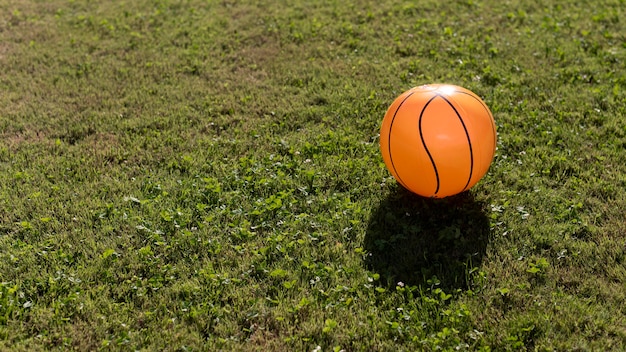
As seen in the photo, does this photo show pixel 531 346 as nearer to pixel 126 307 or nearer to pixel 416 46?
pixel 126 307

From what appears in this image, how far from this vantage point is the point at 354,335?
480 centimetres

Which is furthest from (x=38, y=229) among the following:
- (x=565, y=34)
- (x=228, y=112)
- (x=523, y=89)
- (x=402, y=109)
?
(x=565, y=34)

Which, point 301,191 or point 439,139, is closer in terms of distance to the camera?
point 439,139

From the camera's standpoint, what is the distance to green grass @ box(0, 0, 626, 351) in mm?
4965

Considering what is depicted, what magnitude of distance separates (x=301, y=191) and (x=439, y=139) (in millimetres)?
1465

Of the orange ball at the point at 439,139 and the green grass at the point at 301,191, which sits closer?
the green grass at the point at 301,191

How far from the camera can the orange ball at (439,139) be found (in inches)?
221

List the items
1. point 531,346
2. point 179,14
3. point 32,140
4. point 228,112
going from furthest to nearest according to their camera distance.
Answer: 1. point 179,14
2. point 228,112
3. point 32,140
4. point 531,346

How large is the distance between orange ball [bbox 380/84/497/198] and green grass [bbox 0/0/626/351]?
Result: 428mm

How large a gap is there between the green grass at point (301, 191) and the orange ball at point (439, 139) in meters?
0.43

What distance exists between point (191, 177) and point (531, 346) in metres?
3.55

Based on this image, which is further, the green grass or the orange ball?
the orange ball

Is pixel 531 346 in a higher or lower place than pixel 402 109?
lower

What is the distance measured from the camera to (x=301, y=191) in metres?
6.41
